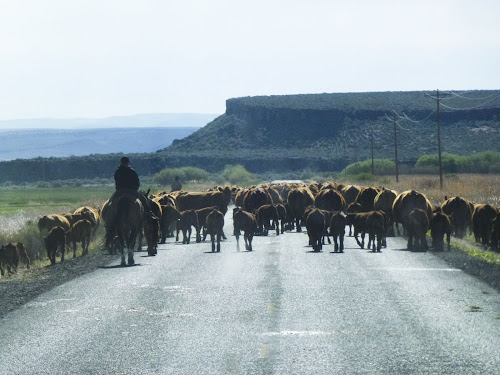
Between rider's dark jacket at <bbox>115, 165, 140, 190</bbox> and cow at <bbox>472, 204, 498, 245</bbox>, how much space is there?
10072 mm

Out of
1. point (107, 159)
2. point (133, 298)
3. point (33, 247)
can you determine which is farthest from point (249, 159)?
point (133, 298)

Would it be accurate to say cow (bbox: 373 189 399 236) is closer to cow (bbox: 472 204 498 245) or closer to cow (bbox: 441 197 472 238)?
cow (bbox: 441 197 472 238)

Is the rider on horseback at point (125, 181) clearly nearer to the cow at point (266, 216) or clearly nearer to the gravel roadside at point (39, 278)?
the gravel roadside at point (39, 278)

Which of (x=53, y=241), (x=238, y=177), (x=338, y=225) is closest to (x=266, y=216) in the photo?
(x=338, y=225)

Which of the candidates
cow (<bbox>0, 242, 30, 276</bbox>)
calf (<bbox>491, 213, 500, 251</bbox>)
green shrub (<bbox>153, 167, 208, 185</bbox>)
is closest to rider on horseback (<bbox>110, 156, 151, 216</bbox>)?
cow (<bbox>0, 242, 30, 276</bbox>)

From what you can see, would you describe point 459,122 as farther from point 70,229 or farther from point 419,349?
point 419,349

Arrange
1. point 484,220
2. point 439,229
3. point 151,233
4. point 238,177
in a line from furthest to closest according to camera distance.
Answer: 1. point 238,177
2. point 484,220
3. point 439,229
4. point 151,233

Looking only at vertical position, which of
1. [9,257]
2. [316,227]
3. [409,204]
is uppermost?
[409,204]

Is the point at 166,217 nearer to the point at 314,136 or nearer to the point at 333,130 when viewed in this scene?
the point at 333,130

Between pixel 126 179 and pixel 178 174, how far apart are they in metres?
103

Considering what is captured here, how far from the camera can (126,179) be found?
21.8 metres

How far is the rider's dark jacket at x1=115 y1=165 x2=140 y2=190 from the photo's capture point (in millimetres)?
21812

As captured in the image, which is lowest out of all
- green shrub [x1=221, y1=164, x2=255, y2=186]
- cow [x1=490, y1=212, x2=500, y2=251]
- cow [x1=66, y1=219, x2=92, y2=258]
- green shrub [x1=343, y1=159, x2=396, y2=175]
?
green shrub [x1=221, y1=164, x2=255, y2=186]

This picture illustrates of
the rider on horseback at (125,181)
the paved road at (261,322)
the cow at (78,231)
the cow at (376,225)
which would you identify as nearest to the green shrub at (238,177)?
the cow at (78,231)
